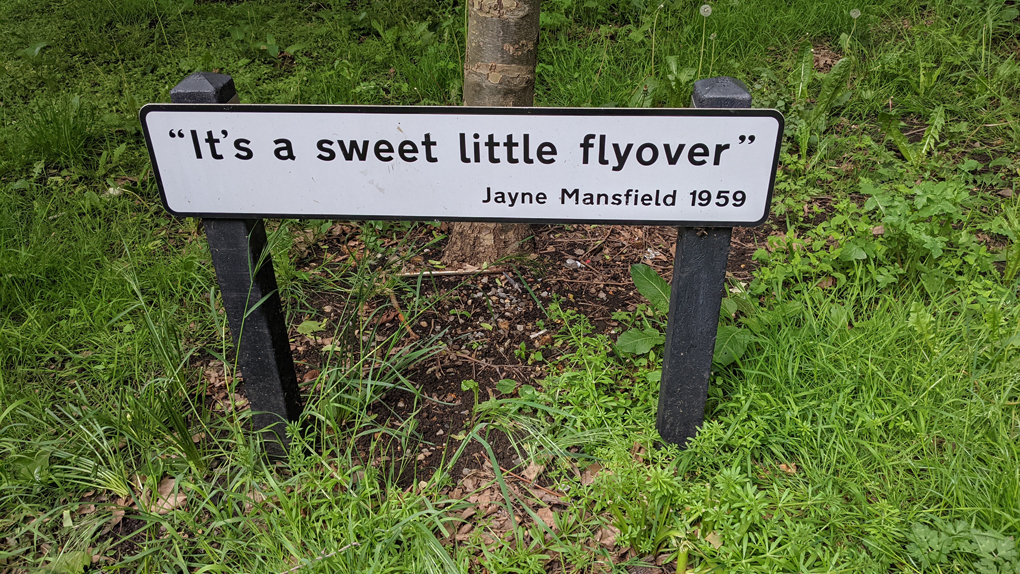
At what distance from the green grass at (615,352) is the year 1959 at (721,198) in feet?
2.31

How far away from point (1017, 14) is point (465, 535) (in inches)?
175

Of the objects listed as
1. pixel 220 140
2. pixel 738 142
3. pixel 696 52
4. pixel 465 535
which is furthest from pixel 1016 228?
pixel 220 140

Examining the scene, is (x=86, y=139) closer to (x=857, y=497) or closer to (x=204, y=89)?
(x=204, y=89)

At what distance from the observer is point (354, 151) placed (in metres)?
1.52

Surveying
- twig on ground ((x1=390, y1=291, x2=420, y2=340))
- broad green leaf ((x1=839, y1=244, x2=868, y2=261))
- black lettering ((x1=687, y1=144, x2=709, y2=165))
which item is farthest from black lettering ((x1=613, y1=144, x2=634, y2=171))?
broad green leaf ((x1=839, y1=244, x2=868, y2=261))

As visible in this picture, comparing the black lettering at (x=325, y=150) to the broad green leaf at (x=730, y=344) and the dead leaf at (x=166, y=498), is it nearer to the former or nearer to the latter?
the dead leaf at (x=166, y=498)

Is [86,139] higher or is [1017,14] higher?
[1017,14]

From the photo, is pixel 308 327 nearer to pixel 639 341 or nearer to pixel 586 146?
pixel 639 341

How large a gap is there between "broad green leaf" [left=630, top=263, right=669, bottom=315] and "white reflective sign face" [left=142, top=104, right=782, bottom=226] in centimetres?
65

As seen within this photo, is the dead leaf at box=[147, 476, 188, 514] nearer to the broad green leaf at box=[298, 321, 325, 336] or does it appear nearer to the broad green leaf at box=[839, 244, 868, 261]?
the broad green leaf at box=[298, 321, 325, 336]

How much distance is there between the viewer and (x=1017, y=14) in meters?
3.95

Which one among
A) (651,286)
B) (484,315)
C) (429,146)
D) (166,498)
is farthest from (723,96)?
(166,498)

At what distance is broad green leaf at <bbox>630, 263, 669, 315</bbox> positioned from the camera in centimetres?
216

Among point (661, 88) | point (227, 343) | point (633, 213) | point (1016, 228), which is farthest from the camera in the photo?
point (661, 88)
